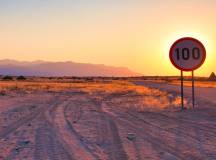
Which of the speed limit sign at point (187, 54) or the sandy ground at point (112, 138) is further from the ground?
the speed limit sign at point (187, 54)

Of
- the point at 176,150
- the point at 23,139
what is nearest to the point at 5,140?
the point at 23,139

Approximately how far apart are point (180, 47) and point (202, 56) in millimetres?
799

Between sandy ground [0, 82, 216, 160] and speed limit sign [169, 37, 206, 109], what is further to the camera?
speed limit sign [169, 37, 206, 109]

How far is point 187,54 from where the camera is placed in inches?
671

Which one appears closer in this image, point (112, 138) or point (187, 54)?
point (112, 138)

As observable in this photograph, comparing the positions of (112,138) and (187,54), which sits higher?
(187,54)

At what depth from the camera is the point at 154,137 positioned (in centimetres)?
1022

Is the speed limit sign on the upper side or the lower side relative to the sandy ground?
upper

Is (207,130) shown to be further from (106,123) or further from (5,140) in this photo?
(5,140)

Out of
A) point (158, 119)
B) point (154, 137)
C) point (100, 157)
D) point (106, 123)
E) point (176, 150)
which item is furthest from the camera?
point (158, 119)

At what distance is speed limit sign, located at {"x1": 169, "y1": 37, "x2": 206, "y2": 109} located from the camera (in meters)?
16.9

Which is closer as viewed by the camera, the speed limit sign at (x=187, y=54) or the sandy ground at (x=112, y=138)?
the sandy ground at (x=112, y=138)

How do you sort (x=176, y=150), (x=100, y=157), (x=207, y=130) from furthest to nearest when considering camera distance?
(x=207, y=130) → (x=176, y=150) → (x=100, y=157)

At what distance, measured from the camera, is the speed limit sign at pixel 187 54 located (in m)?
16.9
